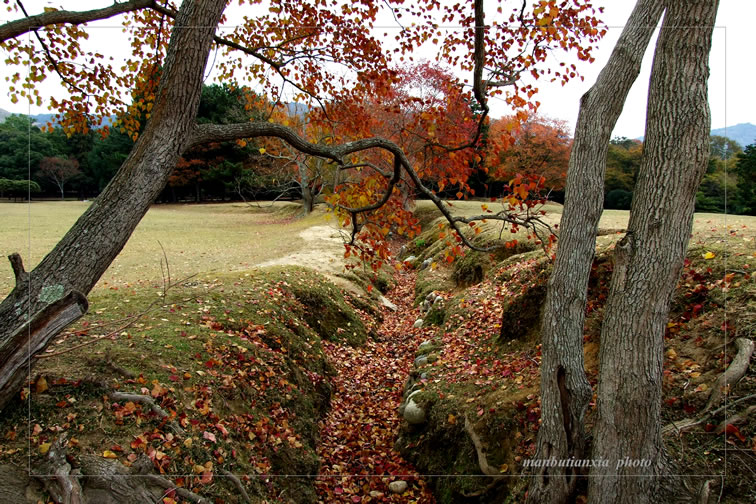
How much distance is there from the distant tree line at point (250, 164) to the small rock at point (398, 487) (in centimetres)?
427

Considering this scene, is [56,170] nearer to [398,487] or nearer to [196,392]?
[196,392]

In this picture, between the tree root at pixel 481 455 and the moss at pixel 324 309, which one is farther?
the moss at pixel 324 309

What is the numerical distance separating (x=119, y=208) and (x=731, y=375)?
5.21 m

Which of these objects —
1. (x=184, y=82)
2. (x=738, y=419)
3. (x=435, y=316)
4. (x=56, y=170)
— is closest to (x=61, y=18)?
(x=184, y=82)

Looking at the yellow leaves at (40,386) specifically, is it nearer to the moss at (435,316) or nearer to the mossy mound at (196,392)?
the mossy mound at (196,392)

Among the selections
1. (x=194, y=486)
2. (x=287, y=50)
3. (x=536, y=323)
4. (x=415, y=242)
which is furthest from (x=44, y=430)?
(x=415, y=242)

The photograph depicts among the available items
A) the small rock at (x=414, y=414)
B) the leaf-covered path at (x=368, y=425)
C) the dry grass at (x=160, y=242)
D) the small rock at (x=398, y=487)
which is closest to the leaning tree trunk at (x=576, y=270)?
the small rock at (x=398, y=487)

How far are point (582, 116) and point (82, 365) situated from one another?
16.6 feet

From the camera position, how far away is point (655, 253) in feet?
10.6

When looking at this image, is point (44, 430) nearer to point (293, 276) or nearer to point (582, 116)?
point (582, 116)

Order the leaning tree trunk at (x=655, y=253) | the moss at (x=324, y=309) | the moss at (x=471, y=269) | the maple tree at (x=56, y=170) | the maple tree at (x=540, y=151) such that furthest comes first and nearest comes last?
the maple tree at (x=540, y=151), the maple tree at (x=56, y=170), the moss at (x=471, y=269), the moss at (x=324, y=309), the leaning tree trunk at (x=655, y=253)

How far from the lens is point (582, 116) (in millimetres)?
3572

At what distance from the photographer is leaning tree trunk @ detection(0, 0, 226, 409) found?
326cm

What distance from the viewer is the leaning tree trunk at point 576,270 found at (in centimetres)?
345
